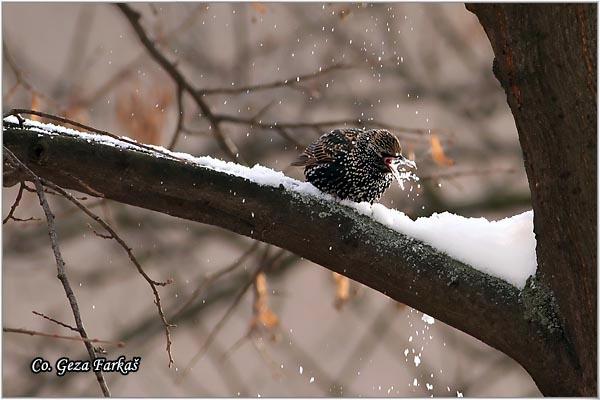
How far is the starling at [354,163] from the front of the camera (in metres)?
3.65

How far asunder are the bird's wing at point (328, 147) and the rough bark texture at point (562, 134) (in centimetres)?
138

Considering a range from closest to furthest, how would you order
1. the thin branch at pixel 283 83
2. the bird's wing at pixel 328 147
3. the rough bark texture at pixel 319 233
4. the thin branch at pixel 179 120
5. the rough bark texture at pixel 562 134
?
1. the rough bark texture at pixel 562 134
2. the rough bark texture at pixel 319 233
3. the bird's wing at pixel 328 147
4. the thin branch at pixel 283 83
5. the thin branch at pixel 179 120

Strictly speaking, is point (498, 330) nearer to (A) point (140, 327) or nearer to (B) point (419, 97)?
(A) point (140, 327)

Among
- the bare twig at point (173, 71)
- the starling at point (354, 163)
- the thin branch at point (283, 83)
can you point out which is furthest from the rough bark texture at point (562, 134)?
the bare twig at point (173, 71)

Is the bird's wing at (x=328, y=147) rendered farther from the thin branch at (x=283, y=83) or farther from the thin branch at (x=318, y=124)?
the thin branch at (x=283, y=83)

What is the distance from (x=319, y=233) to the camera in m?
2.67

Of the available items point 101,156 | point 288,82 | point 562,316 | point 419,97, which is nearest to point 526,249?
point 562,316

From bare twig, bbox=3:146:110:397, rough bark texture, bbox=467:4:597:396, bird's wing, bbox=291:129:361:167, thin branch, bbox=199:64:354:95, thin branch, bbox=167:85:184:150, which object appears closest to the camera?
bare twig, bbox=3:146:110:397

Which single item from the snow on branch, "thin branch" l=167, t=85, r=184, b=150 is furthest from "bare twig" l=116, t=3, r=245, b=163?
the snow on branch

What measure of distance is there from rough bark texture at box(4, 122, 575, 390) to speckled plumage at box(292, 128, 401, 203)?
904 millimetres

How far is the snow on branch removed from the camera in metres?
2.70

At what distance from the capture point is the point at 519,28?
2.42m

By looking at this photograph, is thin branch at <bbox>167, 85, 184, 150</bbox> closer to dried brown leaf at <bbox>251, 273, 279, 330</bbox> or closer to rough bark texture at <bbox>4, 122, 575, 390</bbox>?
dried brown leaf at <bbox>251, 273, 279, 330</bbox>

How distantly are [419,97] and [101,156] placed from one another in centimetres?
578
